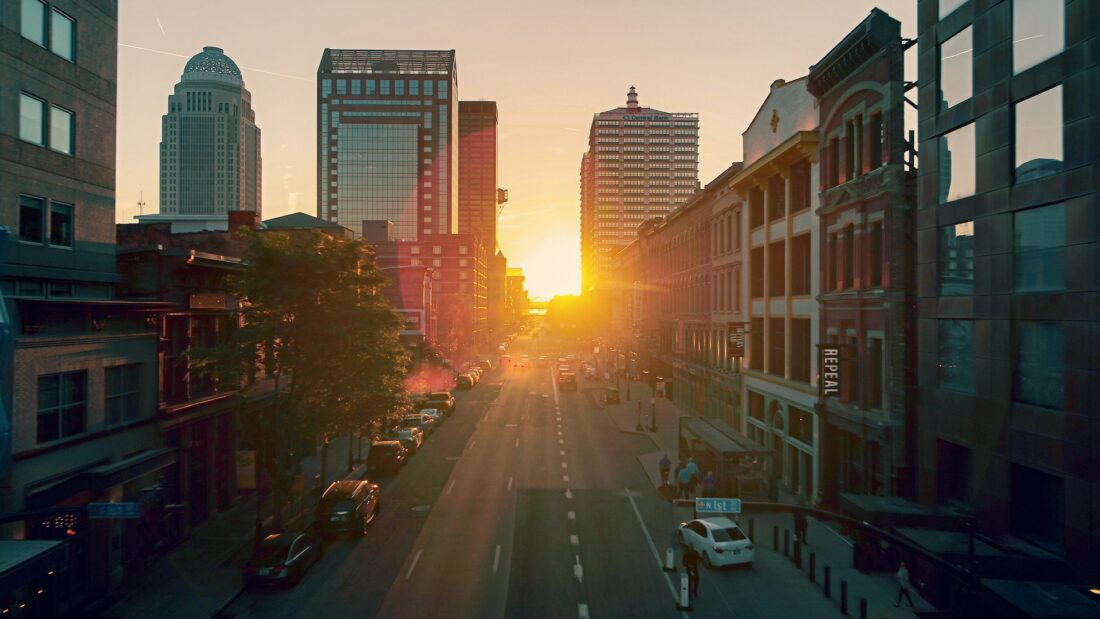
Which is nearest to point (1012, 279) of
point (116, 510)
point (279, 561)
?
point (279, 561)

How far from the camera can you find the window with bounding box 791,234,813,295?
35750mm

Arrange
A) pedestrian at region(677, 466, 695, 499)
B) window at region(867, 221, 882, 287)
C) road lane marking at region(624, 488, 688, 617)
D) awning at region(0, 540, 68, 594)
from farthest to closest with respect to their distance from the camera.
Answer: pedestrian at region(677, 466, 695, 499), window at region(867, 221, 882, 287), road lane marking at region(624, 488, 688, 617), awning at region(0, 540, 68, 594)

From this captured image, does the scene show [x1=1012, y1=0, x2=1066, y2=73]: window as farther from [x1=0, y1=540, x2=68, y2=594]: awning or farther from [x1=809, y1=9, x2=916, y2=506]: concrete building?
[x1=0, y1=540, x2=68, y2=594]: awning

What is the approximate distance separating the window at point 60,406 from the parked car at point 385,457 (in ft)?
54.7

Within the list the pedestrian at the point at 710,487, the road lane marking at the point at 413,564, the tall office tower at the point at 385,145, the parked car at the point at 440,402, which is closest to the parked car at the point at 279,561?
the road lane marking at the point at 413,564

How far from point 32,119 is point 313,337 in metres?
10.7

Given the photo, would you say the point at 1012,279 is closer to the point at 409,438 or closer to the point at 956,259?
the point at 956,259

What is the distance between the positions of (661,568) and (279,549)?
11956 millimetres

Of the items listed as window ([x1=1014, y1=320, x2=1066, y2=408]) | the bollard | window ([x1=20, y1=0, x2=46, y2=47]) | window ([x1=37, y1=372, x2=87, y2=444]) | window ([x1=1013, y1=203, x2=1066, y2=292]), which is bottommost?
the bollard

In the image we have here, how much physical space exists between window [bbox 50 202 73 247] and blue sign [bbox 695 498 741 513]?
2069cm

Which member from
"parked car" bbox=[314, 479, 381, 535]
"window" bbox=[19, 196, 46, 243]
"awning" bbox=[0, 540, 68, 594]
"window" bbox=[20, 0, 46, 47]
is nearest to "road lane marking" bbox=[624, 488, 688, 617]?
"parked car" bbox=[314, 479, 381, 535]

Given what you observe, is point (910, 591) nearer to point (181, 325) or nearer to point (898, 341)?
point (898, 341)

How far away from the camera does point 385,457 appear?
3678 centimetres

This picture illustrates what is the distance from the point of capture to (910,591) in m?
20.6
